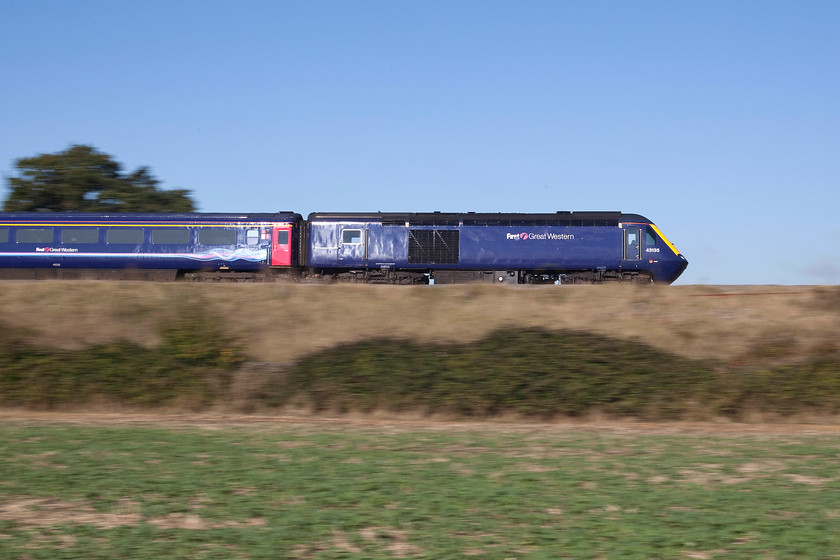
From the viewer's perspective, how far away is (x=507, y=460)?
7961mm

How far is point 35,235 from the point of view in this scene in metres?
30.9

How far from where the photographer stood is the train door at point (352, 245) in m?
31.5

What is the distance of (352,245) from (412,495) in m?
25.4

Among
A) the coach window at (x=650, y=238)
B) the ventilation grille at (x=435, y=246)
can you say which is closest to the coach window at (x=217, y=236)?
the ventilation grille at (x=435, y=246)

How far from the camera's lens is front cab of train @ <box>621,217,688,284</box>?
1219 inches

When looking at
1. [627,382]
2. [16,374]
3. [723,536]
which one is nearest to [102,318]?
[16,374]

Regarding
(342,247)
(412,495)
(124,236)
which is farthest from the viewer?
(342,247)

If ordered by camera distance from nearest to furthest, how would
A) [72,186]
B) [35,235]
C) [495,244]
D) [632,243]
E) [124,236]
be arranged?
[124,236]
[35,235]
[632,243]
[495,244]
[72,186]

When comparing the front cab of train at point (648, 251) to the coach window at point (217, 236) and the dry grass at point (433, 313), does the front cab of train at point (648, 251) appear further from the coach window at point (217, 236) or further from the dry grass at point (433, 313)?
the coach window at point (217, 236)

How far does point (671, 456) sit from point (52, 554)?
6077 millimetres

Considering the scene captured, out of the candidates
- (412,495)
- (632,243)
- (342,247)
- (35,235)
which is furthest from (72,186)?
(412,495)

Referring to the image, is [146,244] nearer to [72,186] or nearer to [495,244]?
[495,244]

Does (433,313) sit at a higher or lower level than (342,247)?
lower

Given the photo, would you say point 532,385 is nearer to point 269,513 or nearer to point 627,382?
point 627,382
